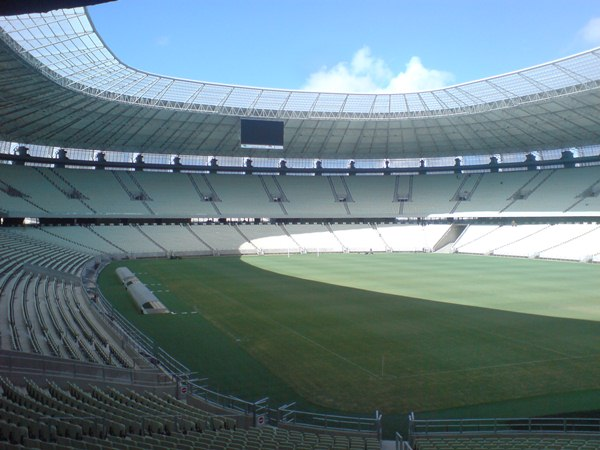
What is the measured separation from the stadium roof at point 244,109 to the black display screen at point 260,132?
31.2 inches

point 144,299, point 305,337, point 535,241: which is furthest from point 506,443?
point 535,241

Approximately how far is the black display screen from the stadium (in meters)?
0.21

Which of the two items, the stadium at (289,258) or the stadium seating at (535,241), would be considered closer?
the stadium at (289,258)

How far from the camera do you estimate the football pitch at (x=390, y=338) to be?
1516 centimetres

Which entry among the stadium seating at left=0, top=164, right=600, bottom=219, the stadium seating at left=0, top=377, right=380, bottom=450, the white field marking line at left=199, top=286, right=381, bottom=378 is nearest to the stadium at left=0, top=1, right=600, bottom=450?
the stadium seating at left=0, top=377, right=380, bottom=450

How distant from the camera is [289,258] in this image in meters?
57.1

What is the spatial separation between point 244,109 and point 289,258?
15.7m

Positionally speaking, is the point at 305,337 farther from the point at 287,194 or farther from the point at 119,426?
the point at 287,194

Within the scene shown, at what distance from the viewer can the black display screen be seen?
53.1 meters

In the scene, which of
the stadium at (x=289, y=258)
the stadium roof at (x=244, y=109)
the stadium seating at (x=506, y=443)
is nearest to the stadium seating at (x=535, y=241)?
the stadium at (x=289, y=258)

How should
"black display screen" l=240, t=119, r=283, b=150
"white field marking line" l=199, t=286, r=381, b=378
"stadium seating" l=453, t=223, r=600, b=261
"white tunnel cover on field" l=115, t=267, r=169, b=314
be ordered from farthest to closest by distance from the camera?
"stadium seating" l=453, t=223, r=600, b=261
"black display screen" l=240, t=119, r=283, b=150
"white tunnel cover on field" l=115, t=267, r=169, b=314
"white field marking line" l=199, t=286, r=381, b=378

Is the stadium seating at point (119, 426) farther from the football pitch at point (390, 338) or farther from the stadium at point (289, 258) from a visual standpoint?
the football pitch at point (390, 338)

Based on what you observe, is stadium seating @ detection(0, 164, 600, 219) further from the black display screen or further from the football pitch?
the football pitch

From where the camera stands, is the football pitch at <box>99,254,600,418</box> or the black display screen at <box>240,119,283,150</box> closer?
the football pitch at <box>99,254,600,418</box>
